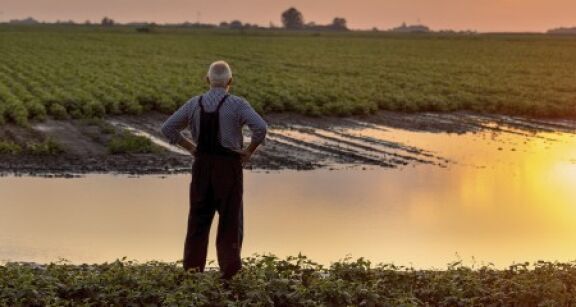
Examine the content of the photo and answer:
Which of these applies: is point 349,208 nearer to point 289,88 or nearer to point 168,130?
point 168,130

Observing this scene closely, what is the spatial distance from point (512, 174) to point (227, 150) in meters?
10.0

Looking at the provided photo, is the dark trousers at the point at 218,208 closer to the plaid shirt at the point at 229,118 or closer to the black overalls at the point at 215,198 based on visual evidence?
the black overalls at the point at 215,198

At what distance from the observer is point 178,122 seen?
8281mm

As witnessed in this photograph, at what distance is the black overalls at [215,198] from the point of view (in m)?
8.18

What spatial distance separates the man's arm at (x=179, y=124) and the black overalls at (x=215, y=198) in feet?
0.38

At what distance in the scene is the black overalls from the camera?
322 inches

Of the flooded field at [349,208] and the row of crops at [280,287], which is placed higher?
the row of crops at [280,287]

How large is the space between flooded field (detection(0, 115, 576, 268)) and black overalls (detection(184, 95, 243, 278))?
237cm

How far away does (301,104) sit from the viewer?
86.9 ft

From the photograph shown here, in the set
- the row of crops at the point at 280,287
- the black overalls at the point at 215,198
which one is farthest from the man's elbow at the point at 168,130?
the row of crops at the point at 280,287

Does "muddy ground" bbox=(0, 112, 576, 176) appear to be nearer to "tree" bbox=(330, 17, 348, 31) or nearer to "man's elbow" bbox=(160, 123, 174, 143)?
"man's elbow" bbox=(160, 123, 174, 143)

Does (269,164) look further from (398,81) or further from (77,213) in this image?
(398,81)

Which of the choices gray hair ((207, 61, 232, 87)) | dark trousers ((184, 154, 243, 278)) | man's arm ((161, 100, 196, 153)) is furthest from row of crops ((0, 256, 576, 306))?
gray hair ((207, 61, 232, 87))

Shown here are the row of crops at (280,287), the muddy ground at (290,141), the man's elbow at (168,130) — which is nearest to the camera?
the row of crops at (280,287)
